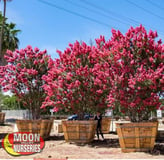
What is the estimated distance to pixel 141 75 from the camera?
6.95 metres

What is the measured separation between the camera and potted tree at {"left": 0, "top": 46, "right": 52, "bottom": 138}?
10.6 metres

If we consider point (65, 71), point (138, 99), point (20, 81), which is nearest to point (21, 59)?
point (20, 81)

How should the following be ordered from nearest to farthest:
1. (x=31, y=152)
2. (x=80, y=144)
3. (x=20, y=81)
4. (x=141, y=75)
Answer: (x=141, y=75), (x=31, y=152), (x=80, y=144), (x=20, y=81)

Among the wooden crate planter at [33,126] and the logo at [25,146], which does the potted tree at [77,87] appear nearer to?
the wooden crate planter at [33,126]

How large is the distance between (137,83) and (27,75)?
539cm

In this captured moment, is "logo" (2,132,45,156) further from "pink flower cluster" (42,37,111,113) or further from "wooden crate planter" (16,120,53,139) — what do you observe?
"pink flower cluster" (42,37,111,113)

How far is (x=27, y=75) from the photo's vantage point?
425 inches

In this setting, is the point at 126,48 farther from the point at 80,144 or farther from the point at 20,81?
the point at 20,81

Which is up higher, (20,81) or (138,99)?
(20,81)

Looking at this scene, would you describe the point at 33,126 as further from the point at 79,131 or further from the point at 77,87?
the point at 77,87

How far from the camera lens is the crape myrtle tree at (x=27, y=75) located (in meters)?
10.8

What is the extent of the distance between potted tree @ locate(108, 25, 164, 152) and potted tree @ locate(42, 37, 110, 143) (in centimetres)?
140

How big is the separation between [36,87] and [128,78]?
4.93 meters

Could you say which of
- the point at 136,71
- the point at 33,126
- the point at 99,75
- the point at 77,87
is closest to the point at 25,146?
the point at 33,126
